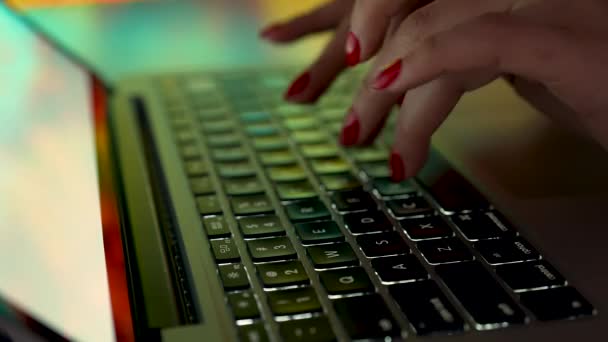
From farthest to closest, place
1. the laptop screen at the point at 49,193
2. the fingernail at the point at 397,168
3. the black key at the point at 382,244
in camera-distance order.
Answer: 1. the fingernail at the point at 397,168
2. the black key at the point at 382,244
3. the laptop screen at the point at 49,193

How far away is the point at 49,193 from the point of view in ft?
1.58

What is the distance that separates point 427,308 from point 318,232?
110mm

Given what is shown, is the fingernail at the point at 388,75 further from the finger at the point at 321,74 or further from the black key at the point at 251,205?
the finger at the point at 321,74

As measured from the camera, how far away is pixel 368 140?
631mm

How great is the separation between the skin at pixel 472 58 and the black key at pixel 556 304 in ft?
0.48

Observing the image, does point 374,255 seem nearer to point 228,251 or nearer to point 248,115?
point 228,251

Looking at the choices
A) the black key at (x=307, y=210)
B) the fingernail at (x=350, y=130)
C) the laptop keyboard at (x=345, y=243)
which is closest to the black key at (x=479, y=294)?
the laptop keyboard at (x=345, y=243)

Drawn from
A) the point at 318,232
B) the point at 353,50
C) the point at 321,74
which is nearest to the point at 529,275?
the point at 318,232

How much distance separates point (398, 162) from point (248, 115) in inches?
8.1

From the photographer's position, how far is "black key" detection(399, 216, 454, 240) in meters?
0.48

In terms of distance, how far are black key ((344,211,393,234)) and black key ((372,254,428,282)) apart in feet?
0.14

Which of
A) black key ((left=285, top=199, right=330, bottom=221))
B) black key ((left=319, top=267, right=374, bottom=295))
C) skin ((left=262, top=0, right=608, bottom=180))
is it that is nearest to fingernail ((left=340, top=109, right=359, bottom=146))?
skin ((left=262, top=0, right=608, bottom=180))

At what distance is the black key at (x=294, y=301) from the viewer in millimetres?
391

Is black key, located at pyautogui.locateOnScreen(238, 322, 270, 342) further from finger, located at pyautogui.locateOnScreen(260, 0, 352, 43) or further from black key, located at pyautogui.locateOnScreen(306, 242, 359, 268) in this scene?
finger, located at pyautogui.locateOnScreen(260, 0, 352, 43)
